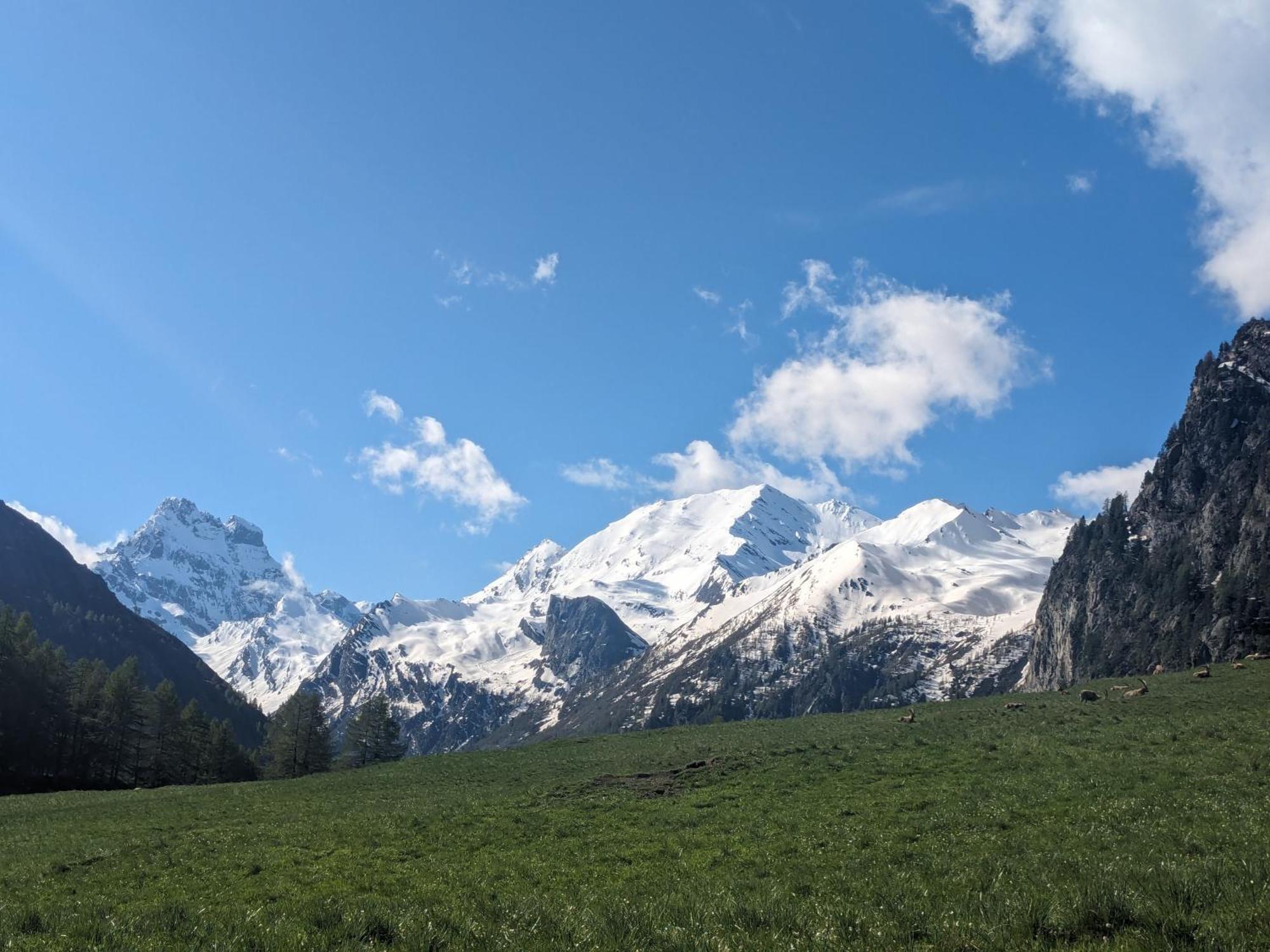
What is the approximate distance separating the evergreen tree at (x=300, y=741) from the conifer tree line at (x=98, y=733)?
6.0 inches

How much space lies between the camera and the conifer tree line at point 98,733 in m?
88.4

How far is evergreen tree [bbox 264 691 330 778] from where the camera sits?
345 feet

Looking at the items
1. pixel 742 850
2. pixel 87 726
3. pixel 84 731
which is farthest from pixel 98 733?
pixel 742 850

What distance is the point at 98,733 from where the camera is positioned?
90688 millimetres

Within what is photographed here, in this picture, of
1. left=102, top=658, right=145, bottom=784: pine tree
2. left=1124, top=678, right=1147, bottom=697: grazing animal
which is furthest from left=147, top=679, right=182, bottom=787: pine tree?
left=1124, top=678, right=1147, bottom=697: grazing animal

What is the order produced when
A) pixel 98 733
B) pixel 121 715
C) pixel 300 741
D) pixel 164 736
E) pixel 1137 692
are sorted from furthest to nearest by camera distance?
pixel 300 741 < pixel 164 736 < pixel 98 733 < pixel 121 715 < pixel 1137 692

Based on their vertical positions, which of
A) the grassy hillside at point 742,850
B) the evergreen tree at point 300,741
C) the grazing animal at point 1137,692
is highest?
the grazing animal at point 1137,692

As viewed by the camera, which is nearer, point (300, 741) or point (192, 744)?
point (192, 744)

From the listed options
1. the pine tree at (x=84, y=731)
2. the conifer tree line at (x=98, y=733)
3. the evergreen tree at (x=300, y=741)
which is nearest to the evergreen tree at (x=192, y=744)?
the conifer tree line at (x=98, y=733)

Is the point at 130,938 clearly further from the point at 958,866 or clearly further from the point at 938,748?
the point at 938,748

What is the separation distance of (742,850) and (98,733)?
9286 cm

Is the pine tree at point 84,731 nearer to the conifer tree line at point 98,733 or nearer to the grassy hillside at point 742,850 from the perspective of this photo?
the conifer tree line at point 98,733

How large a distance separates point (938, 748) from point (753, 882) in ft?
78.3

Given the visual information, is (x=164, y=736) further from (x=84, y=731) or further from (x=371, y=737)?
(x=371, y=737)
